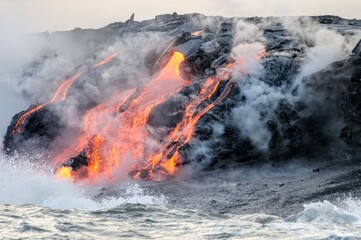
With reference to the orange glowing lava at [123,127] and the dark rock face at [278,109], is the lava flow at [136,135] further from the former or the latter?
the dark rock face at [278,109]

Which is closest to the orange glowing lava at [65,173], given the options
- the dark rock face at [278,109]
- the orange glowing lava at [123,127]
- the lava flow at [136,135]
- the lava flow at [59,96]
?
the lava flow at [136,135]

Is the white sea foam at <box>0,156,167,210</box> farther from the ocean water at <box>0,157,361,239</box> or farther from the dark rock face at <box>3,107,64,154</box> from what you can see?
the dark rock face at <box>3,107,64,154</box>

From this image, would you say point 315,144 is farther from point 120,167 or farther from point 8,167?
point 8,167

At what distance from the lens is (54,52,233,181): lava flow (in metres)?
28.8

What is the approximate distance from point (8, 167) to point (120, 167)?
25.0 feet

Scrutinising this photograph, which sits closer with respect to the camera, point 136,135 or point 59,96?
point 136,135

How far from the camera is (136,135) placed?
3189 centimetres

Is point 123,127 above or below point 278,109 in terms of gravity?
above

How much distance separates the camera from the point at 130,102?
34906 mm

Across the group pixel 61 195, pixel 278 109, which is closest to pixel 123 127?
pixel 278 109

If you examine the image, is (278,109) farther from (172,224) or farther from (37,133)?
(37,133)

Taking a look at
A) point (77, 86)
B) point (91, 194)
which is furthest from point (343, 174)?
point (77, 86)

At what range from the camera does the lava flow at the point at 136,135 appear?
28750 millimetres

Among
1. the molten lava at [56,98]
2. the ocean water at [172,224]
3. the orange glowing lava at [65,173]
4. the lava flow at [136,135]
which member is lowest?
the ocean water at [172,224]
